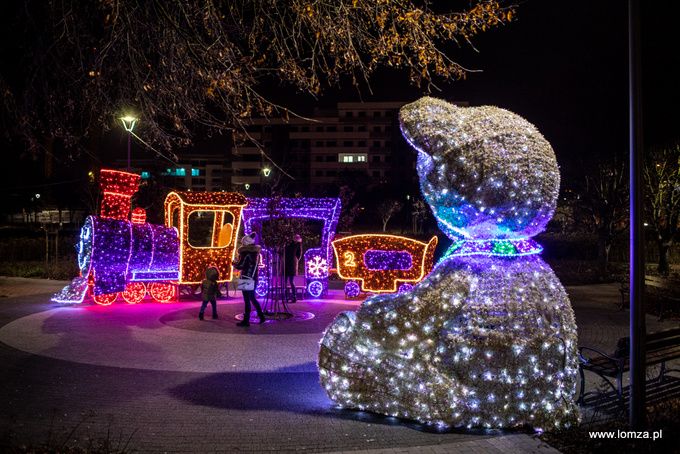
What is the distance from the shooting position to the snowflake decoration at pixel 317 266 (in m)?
14.4

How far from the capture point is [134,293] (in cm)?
1336

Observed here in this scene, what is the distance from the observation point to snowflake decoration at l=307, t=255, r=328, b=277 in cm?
1441

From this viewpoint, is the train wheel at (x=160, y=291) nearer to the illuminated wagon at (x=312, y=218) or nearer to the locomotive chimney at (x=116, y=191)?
the locomotive chimney at (x=116, y=191)

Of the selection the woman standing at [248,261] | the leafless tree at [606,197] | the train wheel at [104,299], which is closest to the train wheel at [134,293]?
the train wheel at [104,299]

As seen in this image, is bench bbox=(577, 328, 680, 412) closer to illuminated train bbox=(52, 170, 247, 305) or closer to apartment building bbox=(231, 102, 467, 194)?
illuminated train bbox=(52, 170, 247, 305)

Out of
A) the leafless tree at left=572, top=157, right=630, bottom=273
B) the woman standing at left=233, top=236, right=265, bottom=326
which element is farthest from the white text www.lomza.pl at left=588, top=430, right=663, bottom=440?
the leafless tree at left=572, top=157, right=630, bottom=273

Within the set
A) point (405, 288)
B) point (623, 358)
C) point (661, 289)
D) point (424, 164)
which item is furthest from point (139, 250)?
point (661, 289)

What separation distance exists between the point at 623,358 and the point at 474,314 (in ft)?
7.36

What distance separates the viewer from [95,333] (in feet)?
31.6

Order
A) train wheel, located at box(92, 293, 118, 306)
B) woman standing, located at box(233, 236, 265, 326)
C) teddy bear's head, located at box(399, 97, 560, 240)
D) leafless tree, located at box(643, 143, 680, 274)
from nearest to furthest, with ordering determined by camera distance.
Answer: teddy bear's head, located at box(399, 97, 560, 240)
woman standing, located at box(233, 236, 265, 326)
train wheel, located at box(92, 293, 118, 306)
leafless tree, located at box(643, 143, 680, 274)

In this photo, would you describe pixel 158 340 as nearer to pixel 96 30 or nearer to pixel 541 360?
pixel 96 30

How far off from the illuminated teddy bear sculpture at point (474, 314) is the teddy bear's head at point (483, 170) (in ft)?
0.04

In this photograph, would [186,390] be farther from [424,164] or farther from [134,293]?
[134,293]

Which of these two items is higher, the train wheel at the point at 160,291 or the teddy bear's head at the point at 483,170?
the teddy bear's head at the point at 483,170
